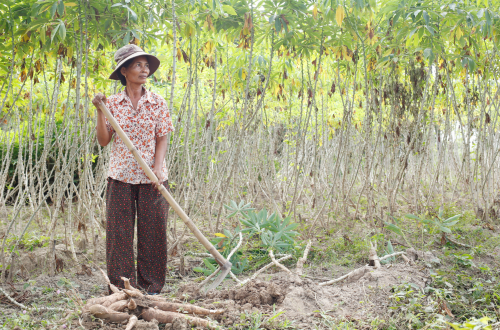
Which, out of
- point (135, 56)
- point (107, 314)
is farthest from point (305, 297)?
point (135, 56)

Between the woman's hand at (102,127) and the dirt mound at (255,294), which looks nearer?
the dirt mound at (255,294)

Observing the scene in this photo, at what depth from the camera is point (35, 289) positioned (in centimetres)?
233

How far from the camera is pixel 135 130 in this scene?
2195 mm

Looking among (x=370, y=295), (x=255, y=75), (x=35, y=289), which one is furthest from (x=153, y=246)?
(x=255, y=75)

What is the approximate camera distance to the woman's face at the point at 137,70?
2146mm

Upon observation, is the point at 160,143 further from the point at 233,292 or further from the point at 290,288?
the point at 290,288

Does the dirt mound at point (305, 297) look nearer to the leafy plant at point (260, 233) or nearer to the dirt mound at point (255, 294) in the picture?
the dirt mound at point (255, 294)

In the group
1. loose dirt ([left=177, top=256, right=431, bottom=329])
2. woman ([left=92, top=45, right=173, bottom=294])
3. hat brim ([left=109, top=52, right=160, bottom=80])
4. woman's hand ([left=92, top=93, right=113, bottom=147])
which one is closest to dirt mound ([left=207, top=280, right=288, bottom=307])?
loose dirt ([left=177, top=256, right=431, bottom=329])

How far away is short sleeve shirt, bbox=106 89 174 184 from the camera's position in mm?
2137

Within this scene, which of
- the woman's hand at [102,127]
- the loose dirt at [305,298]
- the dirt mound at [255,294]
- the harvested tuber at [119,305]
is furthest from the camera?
the woman's hand at [102,127]

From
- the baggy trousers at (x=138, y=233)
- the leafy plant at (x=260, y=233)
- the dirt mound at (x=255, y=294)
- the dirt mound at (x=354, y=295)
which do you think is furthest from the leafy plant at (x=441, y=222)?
the baggy trousers at (x=138, y=233)

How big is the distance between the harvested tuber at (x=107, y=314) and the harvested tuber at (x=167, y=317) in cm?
9

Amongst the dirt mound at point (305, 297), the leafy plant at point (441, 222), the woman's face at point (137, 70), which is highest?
the woman's face at point (137, 70)

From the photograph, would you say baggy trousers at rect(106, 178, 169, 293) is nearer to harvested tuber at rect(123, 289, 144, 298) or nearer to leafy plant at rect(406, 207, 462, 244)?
harvested tuber at rect(123, 289, 144, 298)
